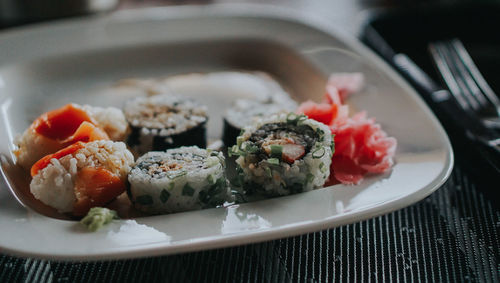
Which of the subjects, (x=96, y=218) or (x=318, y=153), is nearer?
(x=96, y=218)

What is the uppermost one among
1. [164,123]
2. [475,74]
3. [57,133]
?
[57,133]

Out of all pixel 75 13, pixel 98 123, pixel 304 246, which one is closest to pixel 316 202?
pixel 304 246

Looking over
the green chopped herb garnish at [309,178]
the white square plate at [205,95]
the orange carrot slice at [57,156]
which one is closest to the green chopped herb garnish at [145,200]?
the white square plate at [205,95]

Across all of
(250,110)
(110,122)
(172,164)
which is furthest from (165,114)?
(172,164)

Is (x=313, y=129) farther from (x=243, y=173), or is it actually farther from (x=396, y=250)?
(x=396, y=250)

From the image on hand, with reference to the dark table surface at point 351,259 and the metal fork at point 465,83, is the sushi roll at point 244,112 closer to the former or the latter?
the dark table surface at point 351,259

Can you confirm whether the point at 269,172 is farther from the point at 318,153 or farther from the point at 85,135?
the point at 85,135

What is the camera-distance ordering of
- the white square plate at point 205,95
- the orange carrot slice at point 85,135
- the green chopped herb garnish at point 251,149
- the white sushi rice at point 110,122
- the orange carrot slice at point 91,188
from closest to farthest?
the white square plate at point 205,95
the orange carrot slice at point 91,188
the green chopped herb garnish at point 251,149
the orange carrot slice at point 85,135
the white sushi rice at point 110,122

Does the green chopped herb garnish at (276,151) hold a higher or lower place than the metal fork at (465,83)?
higher
